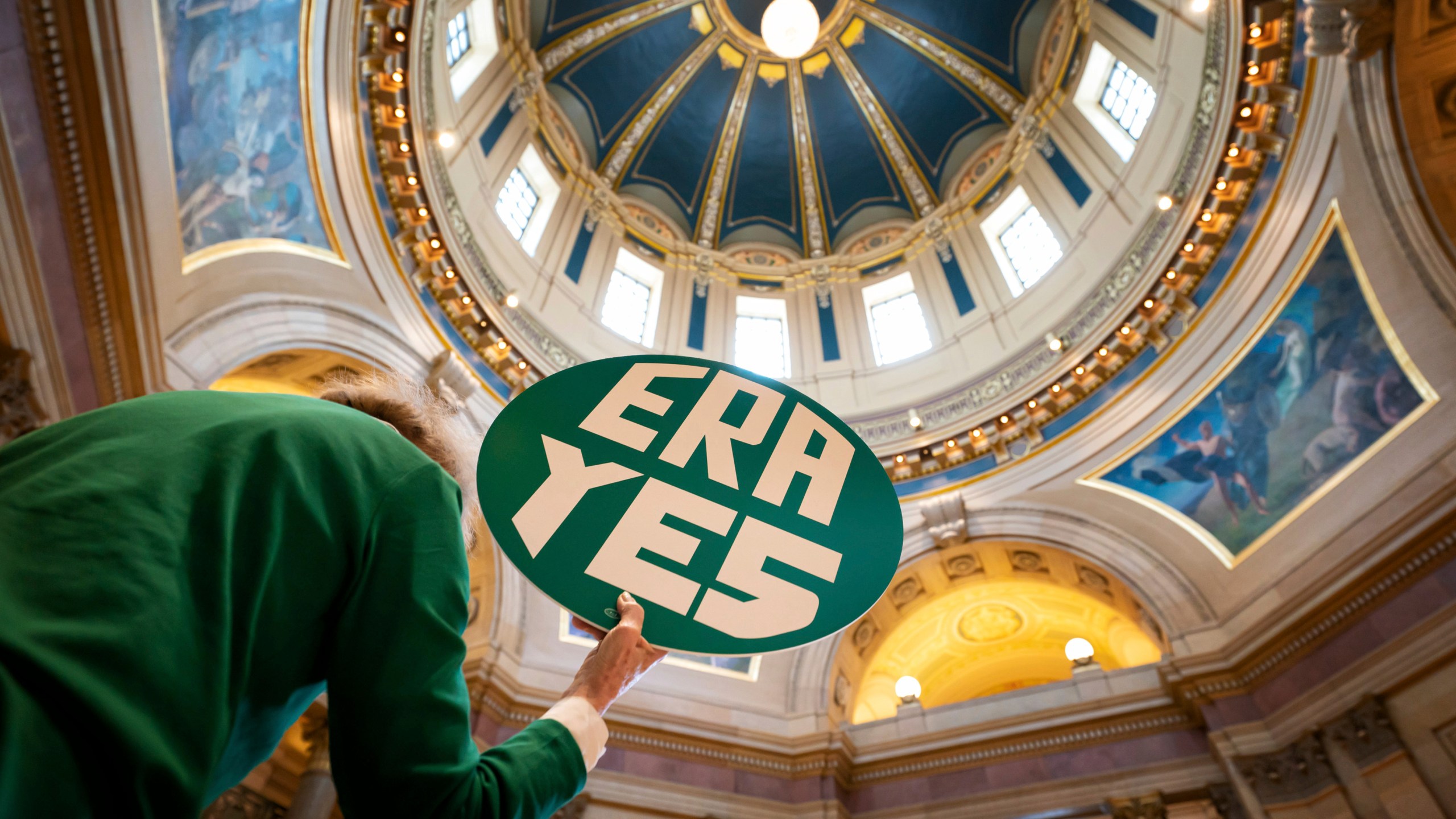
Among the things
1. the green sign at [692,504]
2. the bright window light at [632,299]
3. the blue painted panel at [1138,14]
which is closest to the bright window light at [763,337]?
the bright window light at [632,299]

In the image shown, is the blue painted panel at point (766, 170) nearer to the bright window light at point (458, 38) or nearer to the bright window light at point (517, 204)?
the bright window light at point (517, 204)

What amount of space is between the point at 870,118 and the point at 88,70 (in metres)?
16.5

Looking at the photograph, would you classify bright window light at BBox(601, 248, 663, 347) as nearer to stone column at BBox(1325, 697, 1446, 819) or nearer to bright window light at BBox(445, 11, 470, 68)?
bright window light at BBox(445, 11, 470, 68)

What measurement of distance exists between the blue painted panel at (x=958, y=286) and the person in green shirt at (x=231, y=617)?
1414 centimetres

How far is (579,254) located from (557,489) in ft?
43.4

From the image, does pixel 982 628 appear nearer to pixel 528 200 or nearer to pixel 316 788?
pixel 316 788

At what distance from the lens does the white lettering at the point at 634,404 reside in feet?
7.38

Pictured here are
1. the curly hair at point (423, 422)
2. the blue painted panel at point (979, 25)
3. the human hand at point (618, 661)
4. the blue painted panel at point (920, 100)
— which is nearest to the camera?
the human hand at point (618, 661)

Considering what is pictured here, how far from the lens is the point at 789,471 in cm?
234

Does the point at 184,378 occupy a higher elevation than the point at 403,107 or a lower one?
lower

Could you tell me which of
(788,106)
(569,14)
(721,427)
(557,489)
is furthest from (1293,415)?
(569,14)

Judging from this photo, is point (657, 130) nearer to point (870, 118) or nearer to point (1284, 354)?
point (870, 118)

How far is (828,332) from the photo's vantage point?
15.9 meters

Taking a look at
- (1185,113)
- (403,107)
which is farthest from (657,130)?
(1185,113)
